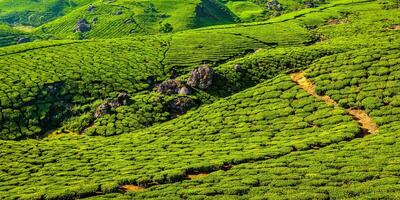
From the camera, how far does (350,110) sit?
6806cm

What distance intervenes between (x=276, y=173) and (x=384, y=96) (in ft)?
114

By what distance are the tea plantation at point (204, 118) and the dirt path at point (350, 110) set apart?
1.00 feet

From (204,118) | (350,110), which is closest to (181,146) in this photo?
(204,118)

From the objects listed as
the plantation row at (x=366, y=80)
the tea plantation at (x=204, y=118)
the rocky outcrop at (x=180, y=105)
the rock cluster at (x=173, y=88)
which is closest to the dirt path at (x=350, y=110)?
the tea plantation at (x=204, y=118)

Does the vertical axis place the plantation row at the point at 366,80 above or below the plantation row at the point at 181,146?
above

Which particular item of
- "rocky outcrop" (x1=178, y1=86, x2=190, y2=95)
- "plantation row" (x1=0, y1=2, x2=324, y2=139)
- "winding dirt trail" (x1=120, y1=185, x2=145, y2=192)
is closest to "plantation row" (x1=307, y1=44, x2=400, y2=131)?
"rocky outcrop" (x1=178, y1=86, x2=190, y2=95)

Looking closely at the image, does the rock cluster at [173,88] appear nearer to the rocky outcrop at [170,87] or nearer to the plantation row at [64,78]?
the rocky outcrop at [170,87]

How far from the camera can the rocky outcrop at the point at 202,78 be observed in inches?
3734

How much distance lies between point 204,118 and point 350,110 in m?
27.7

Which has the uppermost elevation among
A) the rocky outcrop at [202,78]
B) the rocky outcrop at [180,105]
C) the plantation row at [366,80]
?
the plantation row at [366,80]

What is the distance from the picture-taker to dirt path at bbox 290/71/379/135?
2359 inches

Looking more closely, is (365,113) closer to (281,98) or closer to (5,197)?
(281,98)

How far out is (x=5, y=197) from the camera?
4788 centimetres

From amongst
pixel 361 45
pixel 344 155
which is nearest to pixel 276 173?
pixel 344 155
